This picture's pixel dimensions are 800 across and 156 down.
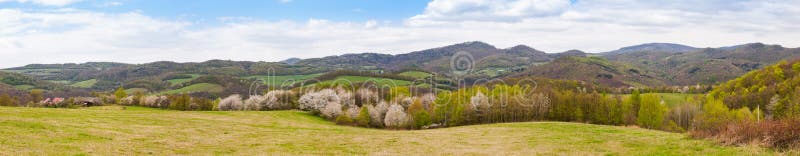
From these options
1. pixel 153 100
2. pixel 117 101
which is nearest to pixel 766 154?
pixel 153 100

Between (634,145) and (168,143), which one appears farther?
(168,143)

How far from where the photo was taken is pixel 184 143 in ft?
86.5

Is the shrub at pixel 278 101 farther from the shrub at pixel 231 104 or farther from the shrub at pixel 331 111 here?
the shrub at pixel 331 111

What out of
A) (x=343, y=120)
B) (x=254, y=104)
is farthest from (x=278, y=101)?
(x=343, y=120)

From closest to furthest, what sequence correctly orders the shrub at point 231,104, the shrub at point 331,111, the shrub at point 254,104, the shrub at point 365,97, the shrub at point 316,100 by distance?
the shrub at point 331,111 < the shrub at point 316,100 < the shrub at point 254,104 < the shrub at point 231,104 < the shrub at point 365,97

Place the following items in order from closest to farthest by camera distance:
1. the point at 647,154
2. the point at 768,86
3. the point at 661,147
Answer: the point at 647,154 < the point at 661,147 < the point at 768,86

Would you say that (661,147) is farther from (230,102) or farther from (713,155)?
(230,102)

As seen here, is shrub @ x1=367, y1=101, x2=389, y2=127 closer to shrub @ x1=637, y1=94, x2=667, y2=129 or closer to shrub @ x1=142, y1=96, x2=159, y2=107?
shrub @ x1=637, y1=94, x2=667, y2=129

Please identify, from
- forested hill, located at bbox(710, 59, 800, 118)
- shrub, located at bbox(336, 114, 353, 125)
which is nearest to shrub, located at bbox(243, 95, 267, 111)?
shrub, located at bbox(336, 114, 353, 125)

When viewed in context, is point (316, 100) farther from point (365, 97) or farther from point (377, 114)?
point (365, 97)

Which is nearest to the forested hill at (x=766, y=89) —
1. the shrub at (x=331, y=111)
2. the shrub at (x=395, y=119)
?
the shrub at (x=395, y=119)

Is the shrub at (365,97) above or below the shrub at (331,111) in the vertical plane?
above

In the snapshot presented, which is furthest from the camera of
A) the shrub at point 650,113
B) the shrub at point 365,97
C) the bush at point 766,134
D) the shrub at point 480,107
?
the shrub at point 365,97

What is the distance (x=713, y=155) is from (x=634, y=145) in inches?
240
